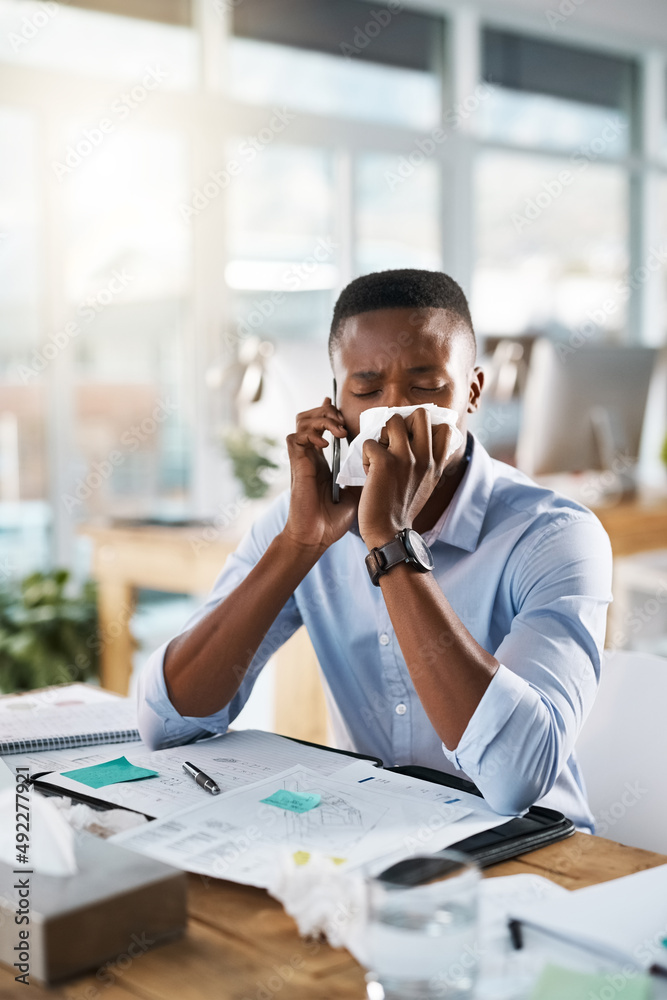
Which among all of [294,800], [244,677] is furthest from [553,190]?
[294,800]

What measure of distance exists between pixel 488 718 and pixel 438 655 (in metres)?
0.09

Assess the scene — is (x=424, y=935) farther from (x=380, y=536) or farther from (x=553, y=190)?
(x=553, y=190)

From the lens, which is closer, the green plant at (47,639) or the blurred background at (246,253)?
the blurred background at (246,253)

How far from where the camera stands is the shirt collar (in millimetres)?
1431

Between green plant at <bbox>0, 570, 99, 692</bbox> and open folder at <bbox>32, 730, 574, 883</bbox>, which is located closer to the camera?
open folder at <bbox>32, 730, 574, 883</bbox>

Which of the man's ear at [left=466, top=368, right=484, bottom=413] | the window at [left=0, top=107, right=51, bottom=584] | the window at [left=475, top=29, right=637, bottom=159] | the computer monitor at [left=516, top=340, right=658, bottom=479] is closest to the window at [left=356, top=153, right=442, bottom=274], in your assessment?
the window at [left=475, top=29, right=637, bottom=159]

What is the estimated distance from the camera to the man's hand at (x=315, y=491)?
1483mm

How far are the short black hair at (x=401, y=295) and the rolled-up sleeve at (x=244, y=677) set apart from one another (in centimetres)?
31

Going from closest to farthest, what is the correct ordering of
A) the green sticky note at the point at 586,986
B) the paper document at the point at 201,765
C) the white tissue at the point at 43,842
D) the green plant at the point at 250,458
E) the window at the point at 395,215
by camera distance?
the green sticky note at the point at 586,986
the white tissue at the point at 43,842
the paper document at the point at 201,765
the green plant at the point at 250,458
the window at the point at 395,215

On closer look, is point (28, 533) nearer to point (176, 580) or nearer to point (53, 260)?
point (53, 260)

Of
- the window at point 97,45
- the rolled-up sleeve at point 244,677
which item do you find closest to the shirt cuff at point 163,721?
the rolled-up sleeve at point 244,677

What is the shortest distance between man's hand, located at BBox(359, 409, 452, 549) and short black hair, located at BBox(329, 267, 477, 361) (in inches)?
7.4

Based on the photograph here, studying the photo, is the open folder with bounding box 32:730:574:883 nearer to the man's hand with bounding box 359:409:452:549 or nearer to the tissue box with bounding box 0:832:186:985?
the tissue box with bounding box 0:832:186:985

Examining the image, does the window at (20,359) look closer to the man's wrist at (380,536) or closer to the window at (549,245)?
the window at (549,245)
